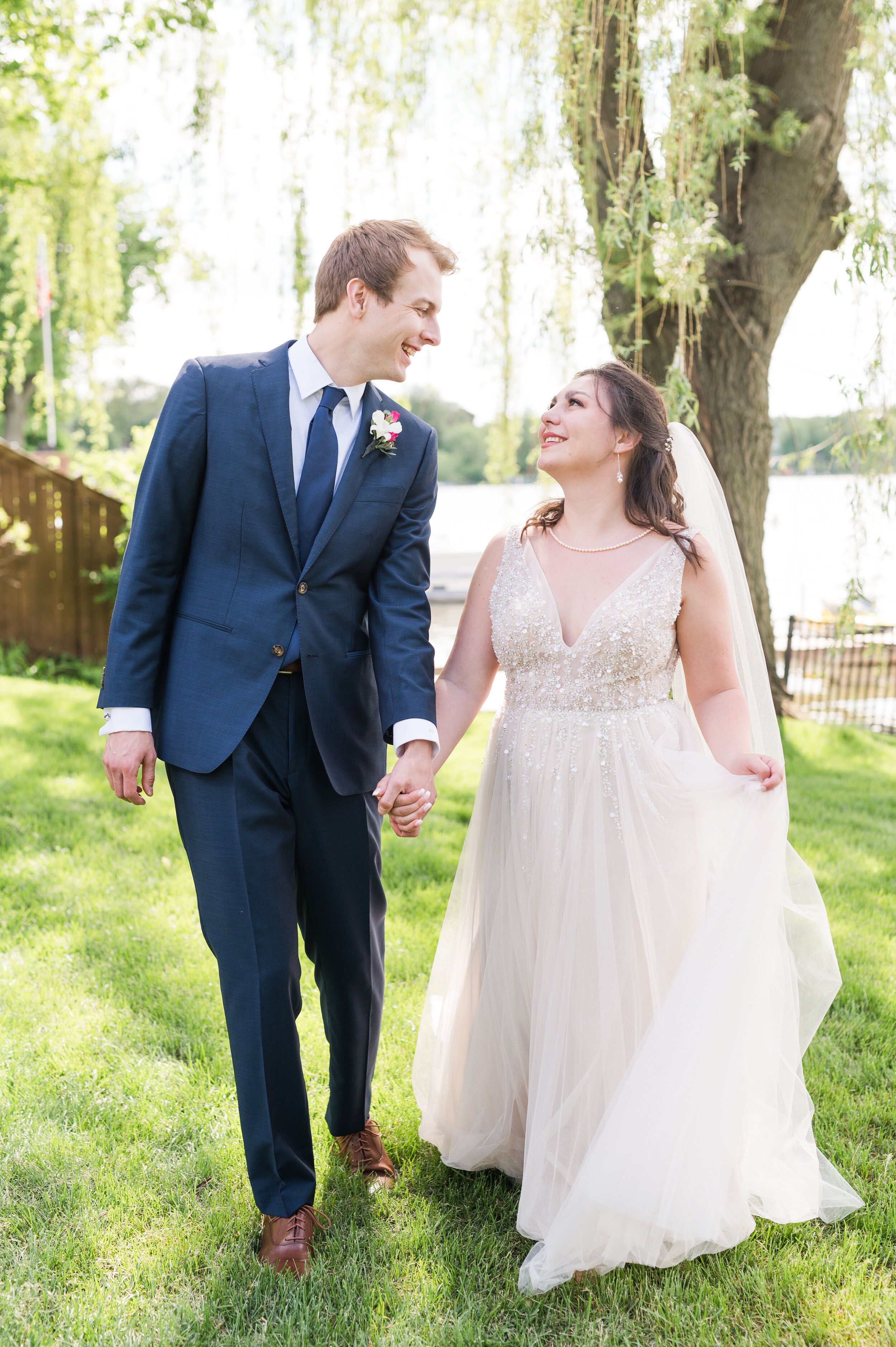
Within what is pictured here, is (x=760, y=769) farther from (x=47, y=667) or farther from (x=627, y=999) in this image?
(x=47, y=667)

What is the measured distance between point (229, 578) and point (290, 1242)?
4.61 ft

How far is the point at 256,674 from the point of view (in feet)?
6.97

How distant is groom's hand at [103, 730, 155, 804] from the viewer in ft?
6.91

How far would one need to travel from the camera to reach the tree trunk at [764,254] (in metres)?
5.91

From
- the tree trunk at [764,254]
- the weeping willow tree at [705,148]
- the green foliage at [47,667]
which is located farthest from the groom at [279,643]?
the green foliage at [47,667]

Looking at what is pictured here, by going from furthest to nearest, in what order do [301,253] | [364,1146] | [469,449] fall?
[469,449] < [301,253] < [364,1146]

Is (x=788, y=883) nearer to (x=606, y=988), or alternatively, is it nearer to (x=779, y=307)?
(x=606, y=988)

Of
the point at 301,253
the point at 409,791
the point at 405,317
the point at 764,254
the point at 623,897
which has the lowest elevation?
the point at 623,897

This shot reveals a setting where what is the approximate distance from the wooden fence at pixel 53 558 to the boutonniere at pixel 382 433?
699 cm

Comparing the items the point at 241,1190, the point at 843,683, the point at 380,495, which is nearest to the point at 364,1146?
the point at 241,1190

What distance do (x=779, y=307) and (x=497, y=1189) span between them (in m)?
5.60

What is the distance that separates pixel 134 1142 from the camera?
2.55 m

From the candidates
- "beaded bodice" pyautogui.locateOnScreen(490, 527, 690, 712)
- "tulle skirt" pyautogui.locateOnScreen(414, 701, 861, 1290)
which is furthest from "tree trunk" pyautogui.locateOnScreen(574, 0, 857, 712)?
"tulle skirt" pyautogui.locateOnScreen(414, 701, 861, 1290)

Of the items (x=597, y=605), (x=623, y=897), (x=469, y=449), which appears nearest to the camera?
(x=623, y=897)
